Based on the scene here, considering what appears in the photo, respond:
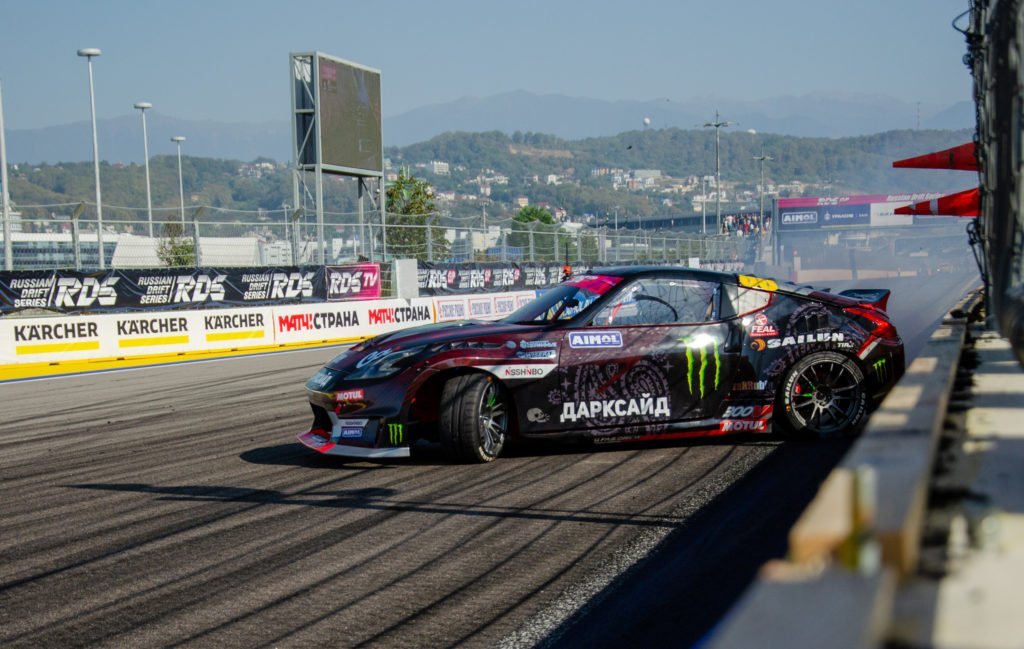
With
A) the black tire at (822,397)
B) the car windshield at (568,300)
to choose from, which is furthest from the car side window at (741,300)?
the car windshield at (568,300)

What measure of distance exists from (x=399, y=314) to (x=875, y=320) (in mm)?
17360

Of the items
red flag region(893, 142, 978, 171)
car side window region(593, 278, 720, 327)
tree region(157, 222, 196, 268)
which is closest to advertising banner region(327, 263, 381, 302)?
tree region(157, 222, 196, 268)

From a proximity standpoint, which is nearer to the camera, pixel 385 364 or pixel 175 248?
pixel 385 364

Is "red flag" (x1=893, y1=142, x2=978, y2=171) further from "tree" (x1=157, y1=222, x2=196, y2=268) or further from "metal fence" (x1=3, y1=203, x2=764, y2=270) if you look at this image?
"tree" (x1=157, y1=222, x2=196, y2=268)

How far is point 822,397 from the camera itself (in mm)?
7930

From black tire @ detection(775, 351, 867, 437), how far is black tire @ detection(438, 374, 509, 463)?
89.9 inches

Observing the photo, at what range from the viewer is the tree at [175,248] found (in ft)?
69.6

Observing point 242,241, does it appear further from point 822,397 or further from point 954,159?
point 822,397

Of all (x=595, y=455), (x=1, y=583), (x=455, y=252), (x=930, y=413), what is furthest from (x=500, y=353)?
(x=455, y=252)

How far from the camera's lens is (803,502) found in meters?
5.97

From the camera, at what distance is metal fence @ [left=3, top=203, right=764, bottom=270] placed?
20172 millimetres

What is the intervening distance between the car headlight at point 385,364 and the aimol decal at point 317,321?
570 inches

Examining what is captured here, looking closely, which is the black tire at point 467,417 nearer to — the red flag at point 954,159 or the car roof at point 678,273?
the car roof at point 678,273

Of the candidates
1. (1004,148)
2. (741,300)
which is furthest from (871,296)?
(1004,148)
